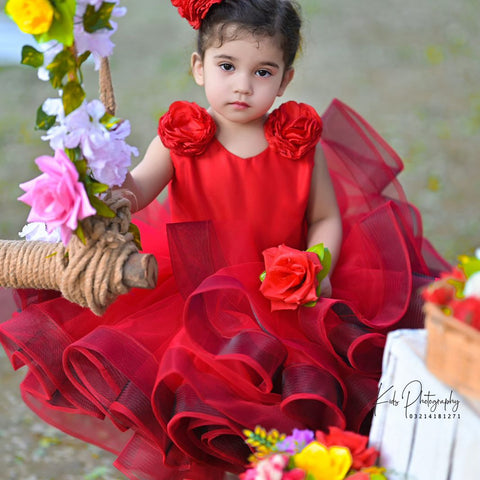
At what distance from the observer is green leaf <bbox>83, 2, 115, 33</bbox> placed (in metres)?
1.13

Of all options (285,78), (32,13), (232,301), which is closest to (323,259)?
(232,301)

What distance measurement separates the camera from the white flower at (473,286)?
38.0 inches

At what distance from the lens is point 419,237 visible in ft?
6.28

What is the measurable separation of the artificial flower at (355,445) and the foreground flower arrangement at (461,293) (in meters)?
0.28

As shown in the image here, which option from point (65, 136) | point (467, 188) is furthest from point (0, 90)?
point (65, 136)

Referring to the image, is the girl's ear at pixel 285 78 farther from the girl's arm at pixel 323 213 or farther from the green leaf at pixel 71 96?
the green leaf at pixel 71 96

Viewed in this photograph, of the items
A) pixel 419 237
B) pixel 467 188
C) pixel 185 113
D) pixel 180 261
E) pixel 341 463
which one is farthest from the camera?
pixel 467 188

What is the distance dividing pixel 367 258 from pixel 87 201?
0.83 metres

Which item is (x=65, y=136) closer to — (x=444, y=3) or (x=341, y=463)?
(x=341, y=463)

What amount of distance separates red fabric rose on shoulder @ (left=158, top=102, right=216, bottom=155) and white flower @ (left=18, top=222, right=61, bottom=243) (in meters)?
0.38

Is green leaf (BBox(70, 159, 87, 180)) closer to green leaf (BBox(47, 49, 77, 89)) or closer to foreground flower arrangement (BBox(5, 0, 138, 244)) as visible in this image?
foreground flower arrangement (BBox(5, 0, 138, 244))

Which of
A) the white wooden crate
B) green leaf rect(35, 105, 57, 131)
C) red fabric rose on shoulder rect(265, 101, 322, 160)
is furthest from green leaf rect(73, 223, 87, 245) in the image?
red fabric rose on shoulder rect(265, 101, 322, 160)

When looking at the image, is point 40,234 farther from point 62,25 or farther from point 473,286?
point 473,286

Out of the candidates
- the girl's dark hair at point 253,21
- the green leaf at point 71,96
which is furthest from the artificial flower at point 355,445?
the girl's dark hair at point 253,21
